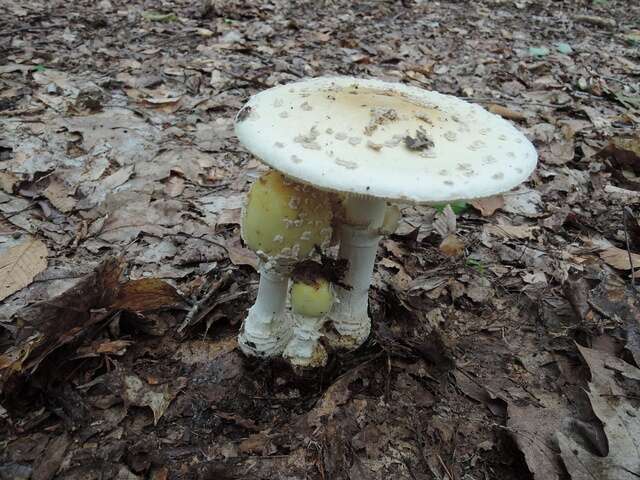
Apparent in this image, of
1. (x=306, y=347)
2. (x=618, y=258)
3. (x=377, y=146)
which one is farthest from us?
(x=618, y=258)

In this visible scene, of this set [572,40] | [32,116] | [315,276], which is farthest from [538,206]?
[572,40]

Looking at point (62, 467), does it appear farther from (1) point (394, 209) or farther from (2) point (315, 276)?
(1) point (394, 209)

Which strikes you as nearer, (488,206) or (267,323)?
(267,323)

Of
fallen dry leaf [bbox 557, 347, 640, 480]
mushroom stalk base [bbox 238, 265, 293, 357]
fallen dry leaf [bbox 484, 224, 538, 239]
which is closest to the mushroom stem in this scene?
mushroom stalk base [bbox 238, 265, 293, 357]

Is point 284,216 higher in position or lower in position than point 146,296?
higher

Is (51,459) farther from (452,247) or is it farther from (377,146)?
(452,247)

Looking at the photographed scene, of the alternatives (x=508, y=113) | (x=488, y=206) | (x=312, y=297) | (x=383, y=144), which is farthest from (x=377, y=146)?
(x=508, y=113)

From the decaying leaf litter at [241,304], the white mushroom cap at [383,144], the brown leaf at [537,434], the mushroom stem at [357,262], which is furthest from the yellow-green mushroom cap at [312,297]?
the brown leaf at [537,434]
